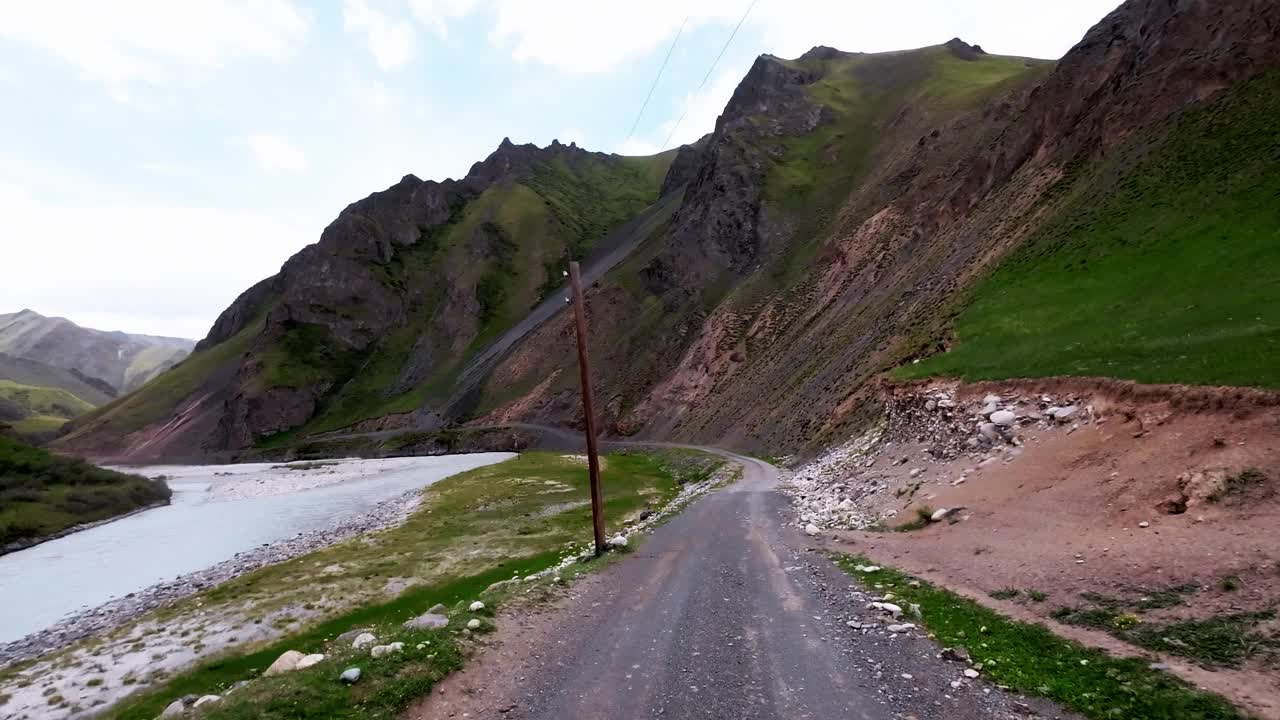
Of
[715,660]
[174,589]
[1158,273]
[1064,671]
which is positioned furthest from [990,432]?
[174,589]

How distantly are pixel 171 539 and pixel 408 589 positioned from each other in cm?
3457

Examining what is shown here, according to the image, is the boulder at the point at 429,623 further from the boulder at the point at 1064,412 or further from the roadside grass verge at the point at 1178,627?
the boulder at the point at 1064,412

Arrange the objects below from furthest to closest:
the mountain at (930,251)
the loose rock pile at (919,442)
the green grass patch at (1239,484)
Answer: the mountain at (930,251)
the loose rock pile at (919,442)
the green grass patch at (1239,484)

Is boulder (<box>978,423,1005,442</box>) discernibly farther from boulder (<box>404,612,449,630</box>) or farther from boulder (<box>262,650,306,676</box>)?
boulder (<box>262,650,306,676</box>)

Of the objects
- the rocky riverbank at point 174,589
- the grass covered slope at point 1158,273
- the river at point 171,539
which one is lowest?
the river at point 171,539

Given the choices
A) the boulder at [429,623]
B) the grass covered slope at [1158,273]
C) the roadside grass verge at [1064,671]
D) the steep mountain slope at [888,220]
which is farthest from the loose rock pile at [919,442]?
the boulder at [429,623]

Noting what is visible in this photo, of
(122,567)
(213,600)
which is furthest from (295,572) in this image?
(122,567)

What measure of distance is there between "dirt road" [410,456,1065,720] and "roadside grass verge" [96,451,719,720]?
3.69 ft

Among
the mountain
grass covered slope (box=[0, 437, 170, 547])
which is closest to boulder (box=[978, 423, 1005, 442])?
the mountain

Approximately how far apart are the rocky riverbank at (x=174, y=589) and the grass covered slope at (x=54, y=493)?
30.6 metres

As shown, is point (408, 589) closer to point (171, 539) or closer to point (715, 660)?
point (715, 660)

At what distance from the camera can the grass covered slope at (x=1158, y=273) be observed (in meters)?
20.8

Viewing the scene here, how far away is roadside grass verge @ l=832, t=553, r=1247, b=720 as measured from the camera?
755cm

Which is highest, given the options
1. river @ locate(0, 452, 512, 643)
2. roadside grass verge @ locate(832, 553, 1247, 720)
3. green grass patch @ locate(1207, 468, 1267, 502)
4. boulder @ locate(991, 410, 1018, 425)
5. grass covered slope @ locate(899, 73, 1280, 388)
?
grass covered slope @ locate(899, 73, 1280, 388)
